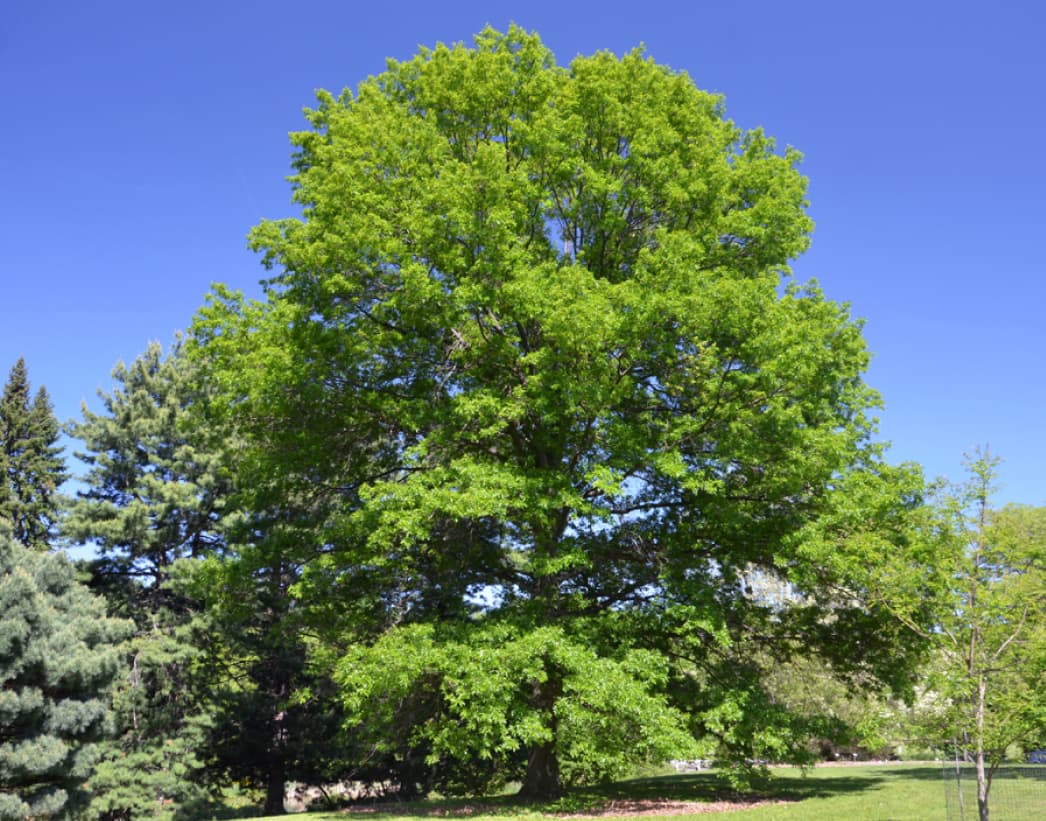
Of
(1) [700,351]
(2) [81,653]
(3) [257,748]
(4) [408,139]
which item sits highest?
(4) [408,139]

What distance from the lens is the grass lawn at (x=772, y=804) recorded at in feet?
39.2

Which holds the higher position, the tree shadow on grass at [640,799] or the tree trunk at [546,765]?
the tree trunk at [546,765]

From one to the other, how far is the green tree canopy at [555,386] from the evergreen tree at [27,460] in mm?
27132

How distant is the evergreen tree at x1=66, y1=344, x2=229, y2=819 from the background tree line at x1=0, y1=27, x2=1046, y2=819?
334cm

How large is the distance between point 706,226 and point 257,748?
20.8 meters

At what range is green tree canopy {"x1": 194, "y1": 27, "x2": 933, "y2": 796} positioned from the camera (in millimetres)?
13102

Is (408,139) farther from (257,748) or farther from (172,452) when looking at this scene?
(257,748)

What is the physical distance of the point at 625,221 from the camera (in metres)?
15.4

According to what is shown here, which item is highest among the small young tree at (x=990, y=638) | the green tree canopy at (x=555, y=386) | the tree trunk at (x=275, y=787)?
the green tree canopy at (x=555, y=386)

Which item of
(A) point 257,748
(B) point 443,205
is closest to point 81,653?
(A) point 257,748

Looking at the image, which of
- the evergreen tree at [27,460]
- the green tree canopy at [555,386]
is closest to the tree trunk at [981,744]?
the green tree canopy at [555,386]

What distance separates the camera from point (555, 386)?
12883 mm

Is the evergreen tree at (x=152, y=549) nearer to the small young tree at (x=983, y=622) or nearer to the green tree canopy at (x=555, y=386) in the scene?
the green tree canopy at (x=555, y=386)

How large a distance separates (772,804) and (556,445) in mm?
7732
